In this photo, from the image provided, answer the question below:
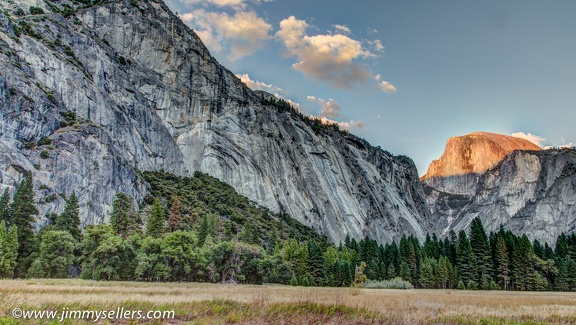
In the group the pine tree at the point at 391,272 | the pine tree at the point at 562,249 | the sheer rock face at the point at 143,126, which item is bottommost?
the pine tree at the point at 391,272

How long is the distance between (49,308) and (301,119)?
180 metres

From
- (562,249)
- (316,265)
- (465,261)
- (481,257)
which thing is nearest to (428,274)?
(465,261)

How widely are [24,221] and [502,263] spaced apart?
79.1 meters

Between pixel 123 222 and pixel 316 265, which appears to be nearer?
pixel 123 222

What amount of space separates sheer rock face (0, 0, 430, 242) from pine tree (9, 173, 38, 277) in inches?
219

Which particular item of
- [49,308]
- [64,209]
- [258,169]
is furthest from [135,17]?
[49,308]

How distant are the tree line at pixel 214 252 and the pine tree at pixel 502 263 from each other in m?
0.18

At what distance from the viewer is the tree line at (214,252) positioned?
52.3 meters

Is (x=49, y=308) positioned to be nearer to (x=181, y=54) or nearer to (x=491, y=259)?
(x=491, y=259)

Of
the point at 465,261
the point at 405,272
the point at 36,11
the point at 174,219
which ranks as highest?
the point at 36,11

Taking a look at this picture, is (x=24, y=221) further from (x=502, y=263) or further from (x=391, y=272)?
(x=502, y=263)

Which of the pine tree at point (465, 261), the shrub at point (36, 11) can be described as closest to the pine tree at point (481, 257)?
the pine tree at point (465, 261)

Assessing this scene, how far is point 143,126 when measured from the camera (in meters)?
119

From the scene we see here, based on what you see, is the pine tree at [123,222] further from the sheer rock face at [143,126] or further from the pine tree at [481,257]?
the pine tree at [481,257]
